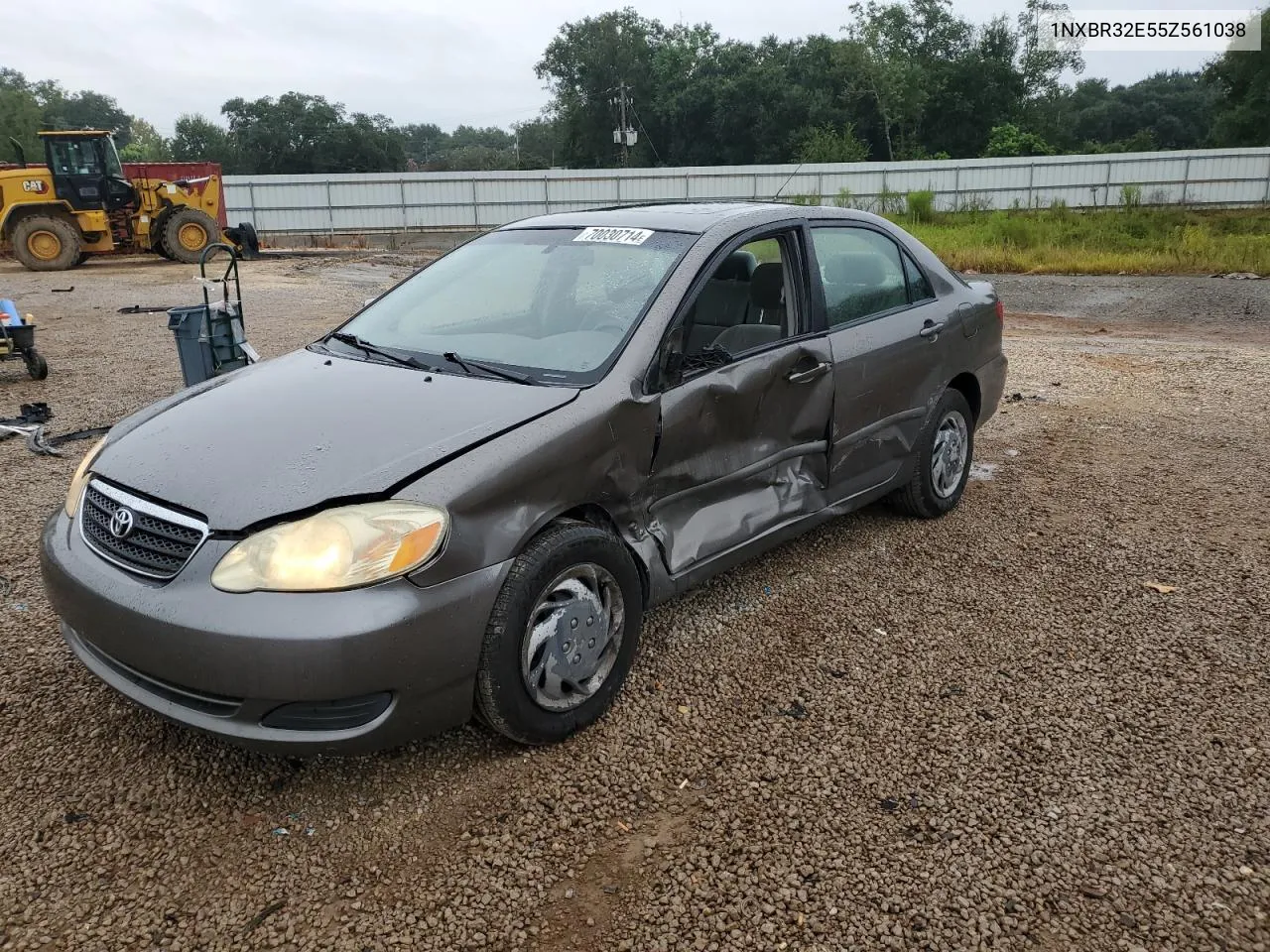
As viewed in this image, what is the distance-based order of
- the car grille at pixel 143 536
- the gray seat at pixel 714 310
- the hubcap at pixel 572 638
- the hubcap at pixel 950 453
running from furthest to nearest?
the hubcap at pixel 950 453 < the gray seat at pixel 714 310 < the hubcap at pixel 572 638 < the car grille at pixel 143 536

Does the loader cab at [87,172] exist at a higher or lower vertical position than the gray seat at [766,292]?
higher

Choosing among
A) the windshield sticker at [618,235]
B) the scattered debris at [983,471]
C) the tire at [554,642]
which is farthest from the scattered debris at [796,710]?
the scattered debris at [983,471]

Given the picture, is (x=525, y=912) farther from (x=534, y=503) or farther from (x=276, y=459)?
(x=276, y=459)

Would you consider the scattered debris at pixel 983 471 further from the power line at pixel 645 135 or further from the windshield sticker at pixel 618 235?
the power line at pixel 645 135

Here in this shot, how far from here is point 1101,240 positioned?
21.9m

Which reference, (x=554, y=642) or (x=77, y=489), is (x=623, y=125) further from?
(x=554, y=642)

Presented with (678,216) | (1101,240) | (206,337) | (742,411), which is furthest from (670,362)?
(1101,240)

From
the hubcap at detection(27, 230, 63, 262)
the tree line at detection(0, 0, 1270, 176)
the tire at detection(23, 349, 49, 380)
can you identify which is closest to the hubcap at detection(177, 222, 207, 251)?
the hubcap at detection(27, 230, 63, 262)

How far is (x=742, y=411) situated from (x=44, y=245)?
20105 millimetres

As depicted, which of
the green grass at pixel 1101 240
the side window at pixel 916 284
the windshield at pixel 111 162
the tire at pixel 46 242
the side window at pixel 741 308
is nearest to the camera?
the side window at pixel 741 308

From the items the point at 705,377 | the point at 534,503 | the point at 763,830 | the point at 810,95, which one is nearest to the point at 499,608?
the point at 534,503

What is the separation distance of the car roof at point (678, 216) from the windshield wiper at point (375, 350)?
0.91 meters

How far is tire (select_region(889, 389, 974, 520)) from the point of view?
15.5 feet

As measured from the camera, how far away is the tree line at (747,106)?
5519 cm
